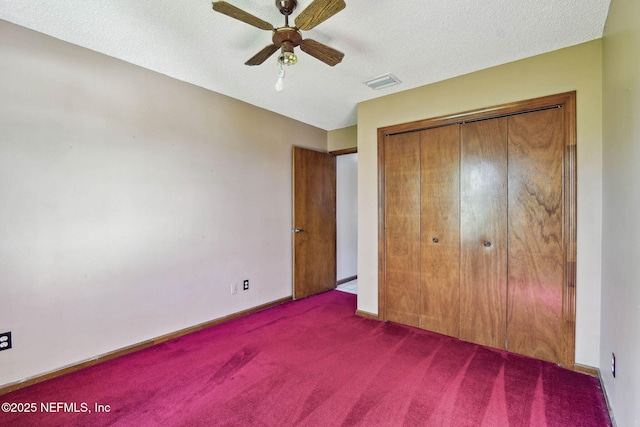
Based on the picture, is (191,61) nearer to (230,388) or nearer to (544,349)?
(230,388)

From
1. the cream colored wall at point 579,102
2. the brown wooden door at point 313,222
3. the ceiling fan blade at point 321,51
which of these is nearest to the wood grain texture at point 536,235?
the cream colored wall at point 579,102

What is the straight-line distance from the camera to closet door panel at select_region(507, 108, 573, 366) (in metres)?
2.28

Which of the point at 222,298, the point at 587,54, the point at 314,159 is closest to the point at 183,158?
the point at 222,298

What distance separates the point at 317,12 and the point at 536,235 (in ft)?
7.64

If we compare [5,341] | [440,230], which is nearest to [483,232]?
[440,230]

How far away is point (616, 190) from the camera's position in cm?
170

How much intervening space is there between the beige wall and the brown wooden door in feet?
9.94

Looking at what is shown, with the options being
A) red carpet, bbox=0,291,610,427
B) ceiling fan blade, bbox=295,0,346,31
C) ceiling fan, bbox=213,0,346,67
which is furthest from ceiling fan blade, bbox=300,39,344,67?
red carpet, bbox=0,291,610,427

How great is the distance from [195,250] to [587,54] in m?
3.73

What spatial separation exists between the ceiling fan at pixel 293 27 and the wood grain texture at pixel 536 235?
5.71ft

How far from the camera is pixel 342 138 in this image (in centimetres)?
441

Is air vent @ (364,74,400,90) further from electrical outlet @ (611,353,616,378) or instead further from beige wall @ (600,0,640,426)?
electrical outlet @ (611,353,616,378)

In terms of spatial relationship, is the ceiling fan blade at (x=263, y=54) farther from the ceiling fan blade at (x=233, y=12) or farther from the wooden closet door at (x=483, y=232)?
the wooden closet door at (x=483, y=232)

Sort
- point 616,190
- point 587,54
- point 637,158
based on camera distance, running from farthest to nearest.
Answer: point 587,54, point 616,190, point 637,158
